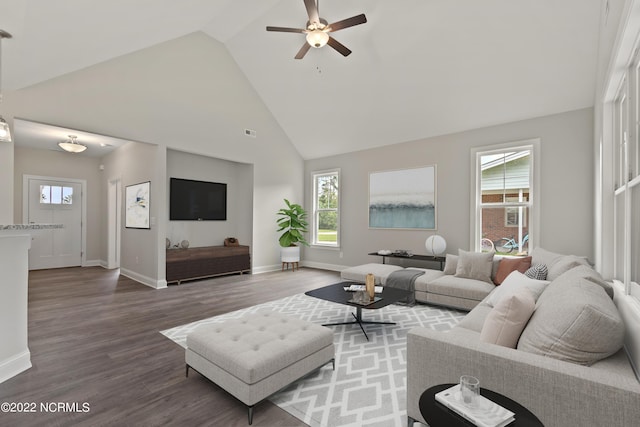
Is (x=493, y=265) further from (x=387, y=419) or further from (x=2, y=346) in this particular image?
(x=2, y=346)

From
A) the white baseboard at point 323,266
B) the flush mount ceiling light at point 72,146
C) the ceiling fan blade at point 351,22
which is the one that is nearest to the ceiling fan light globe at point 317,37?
the ceiling fan blade at point 351,22

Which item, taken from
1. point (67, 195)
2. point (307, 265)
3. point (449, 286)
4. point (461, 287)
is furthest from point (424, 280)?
point (67, 195)

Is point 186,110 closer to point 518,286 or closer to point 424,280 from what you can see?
point 424,280

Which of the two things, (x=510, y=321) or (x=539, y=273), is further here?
(x=539, y=273)

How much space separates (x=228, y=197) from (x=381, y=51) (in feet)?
14.9

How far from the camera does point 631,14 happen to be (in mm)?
1671

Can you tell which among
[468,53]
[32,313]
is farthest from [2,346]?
[468,53]

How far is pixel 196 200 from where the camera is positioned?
6562mm

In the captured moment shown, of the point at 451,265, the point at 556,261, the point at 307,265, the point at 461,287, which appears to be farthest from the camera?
the point at 307,265

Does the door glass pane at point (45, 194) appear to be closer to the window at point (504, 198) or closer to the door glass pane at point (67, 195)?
the door glass pane at point (67, 195)

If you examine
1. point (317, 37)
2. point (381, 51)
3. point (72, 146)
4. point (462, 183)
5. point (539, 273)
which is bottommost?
point (539, 273)

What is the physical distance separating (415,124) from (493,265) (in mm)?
2783

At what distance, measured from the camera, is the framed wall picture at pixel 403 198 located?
18.8 ft

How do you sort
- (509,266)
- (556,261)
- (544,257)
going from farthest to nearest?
(509,266)
(544,257)
(556,261)
